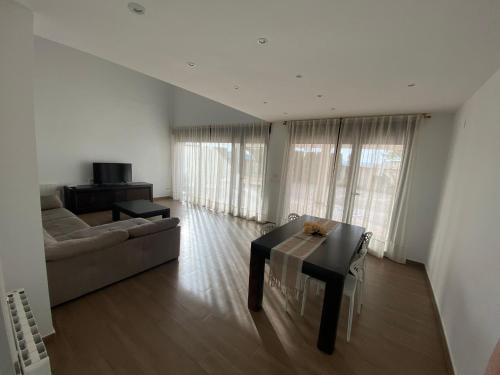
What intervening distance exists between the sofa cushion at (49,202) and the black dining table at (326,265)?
428cm

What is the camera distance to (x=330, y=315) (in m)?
1.69

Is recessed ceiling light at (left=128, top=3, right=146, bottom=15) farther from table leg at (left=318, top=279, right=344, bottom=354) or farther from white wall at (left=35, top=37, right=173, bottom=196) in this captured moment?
white wall at (left=35, top=37, right=173, bottom=196)

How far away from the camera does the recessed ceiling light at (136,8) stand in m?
1.24

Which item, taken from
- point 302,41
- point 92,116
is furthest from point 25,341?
point 92,116

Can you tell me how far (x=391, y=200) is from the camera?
340cm

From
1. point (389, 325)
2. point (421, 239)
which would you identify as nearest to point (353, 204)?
point (421, 239)

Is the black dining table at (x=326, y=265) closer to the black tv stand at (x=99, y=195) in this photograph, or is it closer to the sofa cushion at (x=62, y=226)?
the sofa cushion at (x=62, y=226)

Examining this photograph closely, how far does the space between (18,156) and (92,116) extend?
15.5 ft

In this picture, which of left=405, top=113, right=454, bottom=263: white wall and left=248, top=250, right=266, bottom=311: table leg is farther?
left=405, top=113, right=454, bottom=263: white wall

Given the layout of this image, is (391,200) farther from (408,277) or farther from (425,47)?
(425,47)

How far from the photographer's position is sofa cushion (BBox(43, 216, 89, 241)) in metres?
2.94

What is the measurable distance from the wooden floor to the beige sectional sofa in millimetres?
147

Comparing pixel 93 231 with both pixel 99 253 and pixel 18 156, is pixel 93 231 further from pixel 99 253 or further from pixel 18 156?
pixel 18 156

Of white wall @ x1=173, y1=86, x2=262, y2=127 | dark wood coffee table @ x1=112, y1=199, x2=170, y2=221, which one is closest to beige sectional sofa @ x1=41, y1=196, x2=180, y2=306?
dark wood coffee table @ x1=112, y1=199, x2=170, y2=221
